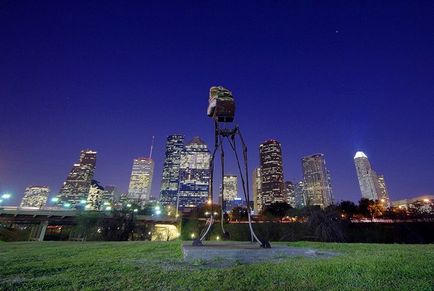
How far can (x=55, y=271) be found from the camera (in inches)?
183

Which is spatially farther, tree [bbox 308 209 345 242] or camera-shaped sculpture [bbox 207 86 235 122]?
tree [bbox 308 209 345 242]

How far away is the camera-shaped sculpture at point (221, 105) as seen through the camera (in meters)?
9.80

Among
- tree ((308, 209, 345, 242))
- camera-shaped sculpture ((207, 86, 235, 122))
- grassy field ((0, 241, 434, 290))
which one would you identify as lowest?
grassy field ((0, 241, 434, 290))

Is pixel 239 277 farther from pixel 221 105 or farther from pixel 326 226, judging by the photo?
pixel 326 226

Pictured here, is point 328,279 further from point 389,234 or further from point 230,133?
point 389,234

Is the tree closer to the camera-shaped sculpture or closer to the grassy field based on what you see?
the camera-shaped sculpture

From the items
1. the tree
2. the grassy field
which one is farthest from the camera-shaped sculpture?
the tree

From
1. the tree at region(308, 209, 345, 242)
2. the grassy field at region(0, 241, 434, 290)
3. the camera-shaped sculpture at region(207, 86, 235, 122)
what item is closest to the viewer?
the grassy field at region(0, 241, 434, 290)

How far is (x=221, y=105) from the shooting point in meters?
9.78

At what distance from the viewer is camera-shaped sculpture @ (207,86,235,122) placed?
9.80 meters

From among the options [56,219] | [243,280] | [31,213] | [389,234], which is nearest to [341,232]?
[389,234]

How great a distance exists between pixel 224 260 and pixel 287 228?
2553cm

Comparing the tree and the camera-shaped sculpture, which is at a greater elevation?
the camera-shaped sculpture

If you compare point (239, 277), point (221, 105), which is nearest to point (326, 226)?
point (221, 105)
